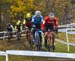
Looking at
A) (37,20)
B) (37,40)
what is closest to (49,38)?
(37,40)

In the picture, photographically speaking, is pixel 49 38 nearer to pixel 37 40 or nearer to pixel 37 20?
pixel 37 40

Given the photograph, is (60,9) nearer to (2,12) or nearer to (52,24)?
(2,12)

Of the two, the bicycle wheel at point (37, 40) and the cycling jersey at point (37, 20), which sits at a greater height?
the cycling jersey at point (37, 20)

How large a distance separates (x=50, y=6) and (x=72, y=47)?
26031 mm

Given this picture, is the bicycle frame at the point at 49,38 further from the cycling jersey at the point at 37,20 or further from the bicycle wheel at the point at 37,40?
the cycling jersey at the point at 37,20

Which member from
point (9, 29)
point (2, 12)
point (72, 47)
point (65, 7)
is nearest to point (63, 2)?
point (65, 7)

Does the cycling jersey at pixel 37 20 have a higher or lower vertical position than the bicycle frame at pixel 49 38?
higher

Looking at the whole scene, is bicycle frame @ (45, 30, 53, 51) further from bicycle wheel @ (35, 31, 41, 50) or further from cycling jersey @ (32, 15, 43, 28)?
cycling jersey @ (32, 15, 43, 28)

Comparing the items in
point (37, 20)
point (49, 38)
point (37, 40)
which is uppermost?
point (37, 20)

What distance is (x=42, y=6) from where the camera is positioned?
135ft

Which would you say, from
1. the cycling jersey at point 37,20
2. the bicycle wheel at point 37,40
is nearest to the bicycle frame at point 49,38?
the bicycle wheel at point 37,40

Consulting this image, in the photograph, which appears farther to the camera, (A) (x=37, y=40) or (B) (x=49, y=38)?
(A) (x=37, y=40)

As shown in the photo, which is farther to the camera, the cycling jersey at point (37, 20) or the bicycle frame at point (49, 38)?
the cycling jersey at point (37, 20)

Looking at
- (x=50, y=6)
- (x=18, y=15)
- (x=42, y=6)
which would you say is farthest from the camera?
(x=50, y=6)
